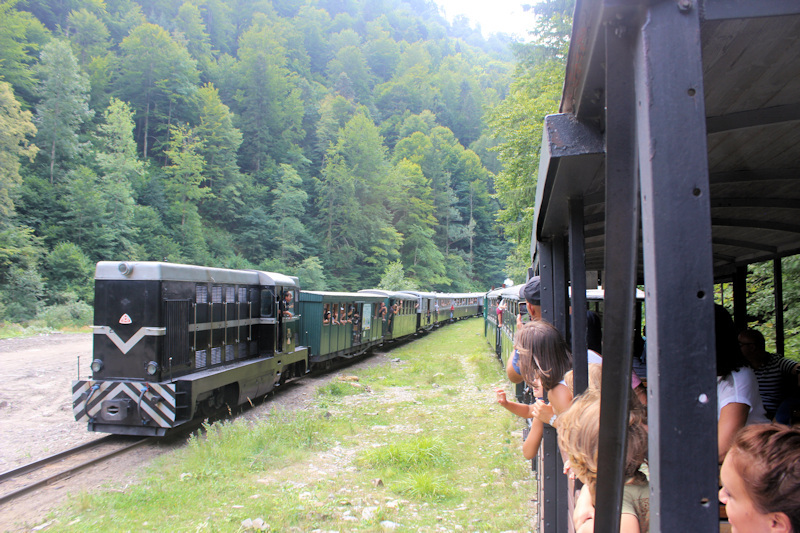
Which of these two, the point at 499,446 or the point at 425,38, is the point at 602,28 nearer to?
the point at 499,446

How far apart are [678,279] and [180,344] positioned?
31.2 feet

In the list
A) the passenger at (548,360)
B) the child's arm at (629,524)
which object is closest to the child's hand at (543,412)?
the passenger at (548,360)

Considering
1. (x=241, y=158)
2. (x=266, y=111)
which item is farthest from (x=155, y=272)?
(x=266, y=111)

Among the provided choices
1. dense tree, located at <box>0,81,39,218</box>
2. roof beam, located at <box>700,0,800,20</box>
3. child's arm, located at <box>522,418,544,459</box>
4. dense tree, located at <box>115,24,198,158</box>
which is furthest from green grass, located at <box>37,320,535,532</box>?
dense tree, located at <box>115,24,198,158</box>

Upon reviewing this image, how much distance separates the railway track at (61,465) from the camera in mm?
6713

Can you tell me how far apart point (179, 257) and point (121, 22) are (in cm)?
3205

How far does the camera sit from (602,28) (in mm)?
1364

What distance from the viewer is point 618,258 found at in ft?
4.23

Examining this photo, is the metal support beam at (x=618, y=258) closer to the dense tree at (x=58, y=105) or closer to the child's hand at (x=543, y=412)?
the child's hand at (x=543, y=412)

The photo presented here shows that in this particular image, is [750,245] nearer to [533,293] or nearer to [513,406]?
[533,293]

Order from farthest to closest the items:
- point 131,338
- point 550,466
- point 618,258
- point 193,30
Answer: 1. point 193,30
2. point 131,338
3. point 550,466
4. point 618,258

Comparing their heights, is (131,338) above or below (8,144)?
below

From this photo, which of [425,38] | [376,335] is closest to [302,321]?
[376,335]

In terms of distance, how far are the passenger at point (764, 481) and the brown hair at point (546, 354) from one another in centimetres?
171
